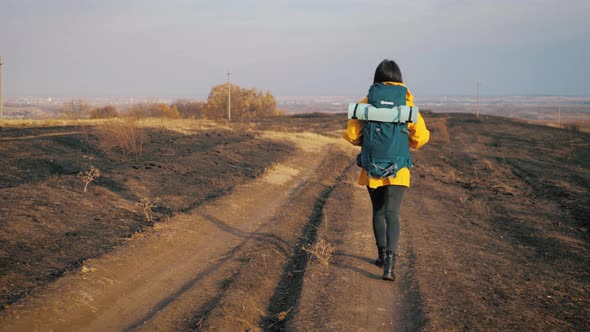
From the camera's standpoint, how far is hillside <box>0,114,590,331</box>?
4.46m

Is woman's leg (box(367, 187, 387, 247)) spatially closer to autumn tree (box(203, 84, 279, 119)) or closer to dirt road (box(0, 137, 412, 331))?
dirt road (box(0, 137, 412, 331))

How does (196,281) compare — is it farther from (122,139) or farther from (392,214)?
(122,139)

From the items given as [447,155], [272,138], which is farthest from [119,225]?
[447,155]

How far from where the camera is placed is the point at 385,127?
16.5 ft

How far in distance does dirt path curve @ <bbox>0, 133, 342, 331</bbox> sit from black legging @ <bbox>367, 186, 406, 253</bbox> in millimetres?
1685

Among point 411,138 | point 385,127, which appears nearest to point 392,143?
point 385,127

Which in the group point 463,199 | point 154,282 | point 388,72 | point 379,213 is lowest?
point 463,199

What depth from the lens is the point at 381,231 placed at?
5.39 m

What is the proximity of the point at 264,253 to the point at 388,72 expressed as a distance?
2627mm

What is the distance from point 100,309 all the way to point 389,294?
2712 mm

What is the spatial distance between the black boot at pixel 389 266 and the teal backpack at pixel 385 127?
33.5 inches

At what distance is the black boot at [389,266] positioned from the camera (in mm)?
5254

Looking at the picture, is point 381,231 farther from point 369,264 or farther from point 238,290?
point 238,290

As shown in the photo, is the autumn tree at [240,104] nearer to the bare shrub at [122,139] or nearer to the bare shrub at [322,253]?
the bare shrub at [122,139]
